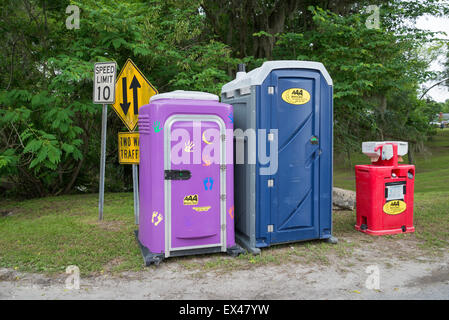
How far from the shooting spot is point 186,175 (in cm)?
493

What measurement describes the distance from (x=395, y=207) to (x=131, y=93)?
Result: 4599 millimetres

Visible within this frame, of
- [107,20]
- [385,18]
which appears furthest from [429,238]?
[385,18]

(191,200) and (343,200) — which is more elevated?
(191,200)

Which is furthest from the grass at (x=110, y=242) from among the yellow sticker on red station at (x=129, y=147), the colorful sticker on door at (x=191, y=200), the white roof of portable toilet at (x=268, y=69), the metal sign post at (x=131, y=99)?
the white roof of portable toilet at (x=268, y=69)

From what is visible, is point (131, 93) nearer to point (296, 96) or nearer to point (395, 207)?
point (296, 96)

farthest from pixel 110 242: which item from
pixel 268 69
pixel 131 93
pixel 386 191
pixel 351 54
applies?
pixel 351 54

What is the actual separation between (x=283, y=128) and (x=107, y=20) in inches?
205

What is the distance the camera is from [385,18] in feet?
43.8

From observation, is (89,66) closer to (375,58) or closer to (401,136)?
(375,58)

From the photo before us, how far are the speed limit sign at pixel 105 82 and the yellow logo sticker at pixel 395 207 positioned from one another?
468 cm

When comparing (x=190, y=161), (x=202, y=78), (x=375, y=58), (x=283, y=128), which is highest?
(x=375, y=58)

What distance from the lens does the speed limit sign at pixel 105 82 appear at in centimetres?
661

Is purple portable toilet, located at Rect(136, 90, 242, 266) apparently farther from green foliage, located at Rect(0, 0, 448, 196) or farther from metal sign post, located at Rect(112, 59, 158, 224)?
green foliage, located at Rect(0, 0, 448, 196)

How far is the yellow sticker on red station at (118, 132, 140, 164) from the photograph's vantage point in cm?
627
